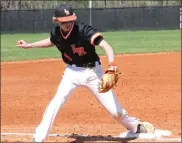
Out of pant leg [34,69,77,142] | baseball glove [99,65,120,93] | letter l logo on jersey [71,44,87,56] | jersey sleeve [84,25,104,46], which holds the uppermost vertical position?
jersey sleeve [84,25,104,46]

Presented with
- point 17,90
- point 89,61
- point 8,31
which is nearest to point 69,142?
point 89,61

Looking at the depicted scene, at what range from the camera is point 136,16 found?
39.7m

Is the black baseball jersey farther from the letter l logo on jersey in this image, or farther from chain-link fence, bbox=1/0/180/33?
chain-link fence, bbox=1/0/180/33

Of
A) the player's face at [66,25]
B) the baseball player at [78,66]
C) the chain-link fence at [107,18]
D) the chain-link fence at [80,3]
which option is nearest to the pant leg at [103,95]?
the baseball player at [78,66]

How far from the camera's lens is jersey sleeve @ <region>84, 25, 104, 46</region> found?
6207 millimetres

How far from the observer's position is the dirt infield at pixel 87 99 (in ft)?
26.1

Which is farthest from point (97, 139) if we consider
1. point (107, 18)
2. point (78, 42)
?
point (107, 18)

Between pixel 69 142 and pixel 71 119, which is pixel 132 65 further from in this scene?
pixel 69 142

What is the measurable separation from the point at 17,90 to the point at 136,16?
28890mm

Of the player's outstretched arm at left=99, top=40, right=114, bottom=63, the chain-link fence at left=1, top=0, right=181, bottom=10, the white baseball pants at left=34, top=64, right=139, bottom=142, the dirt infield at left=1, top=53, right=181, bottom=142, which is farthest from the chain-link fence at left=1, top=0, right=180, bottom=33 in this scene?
the player's outstretched arm at left=99, top=40, right=114, bottom=63

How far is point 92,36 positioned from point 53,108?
970 millimetres

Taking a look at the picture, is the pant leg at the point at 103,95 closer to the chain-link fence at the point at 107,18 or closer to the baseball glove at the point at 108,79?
the baseball glove at the point at 108,79

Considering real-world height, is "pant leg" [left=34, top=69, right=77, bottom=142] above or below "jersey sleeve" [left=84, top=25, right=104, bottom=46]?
below

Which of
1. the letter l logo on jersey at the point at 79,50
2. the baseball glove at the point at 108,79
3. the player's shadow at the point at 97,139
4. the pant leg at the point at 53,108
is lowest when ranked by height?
the player's shadow at the point at 97,139
